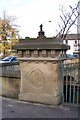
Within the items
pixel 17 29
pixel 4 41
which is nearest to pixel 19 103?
pixel 4 41

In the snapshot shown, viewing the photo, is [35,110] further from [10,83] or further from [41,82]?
[10,83]

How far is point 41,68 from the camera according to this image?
→ 21.3ft

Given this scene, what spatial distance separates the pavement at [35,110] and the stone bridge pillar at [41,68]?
0.28 meters

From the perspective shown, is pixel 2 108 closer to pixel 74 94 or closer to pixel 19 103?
pixel 19 103

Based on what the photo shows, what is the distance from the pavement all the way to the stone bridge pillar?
276 millimetres

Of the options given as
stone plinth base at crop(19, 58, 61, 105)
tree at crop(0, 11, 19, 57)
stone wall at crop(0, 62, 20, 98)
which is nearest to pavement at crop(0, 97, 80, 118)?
stone plinth base at crop(19, 58, 61, 105)

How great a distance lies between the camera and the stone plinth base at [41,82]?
6.31 metres

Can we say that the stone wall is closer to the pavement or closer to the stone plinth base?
the stone plinth base

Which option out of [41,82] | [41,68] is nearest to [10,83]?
[41,82]

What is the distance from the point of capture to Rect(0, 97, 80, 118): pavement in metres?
5.39

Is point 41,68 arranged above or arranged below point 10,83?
above

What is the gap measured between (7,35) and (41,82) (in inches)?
1305

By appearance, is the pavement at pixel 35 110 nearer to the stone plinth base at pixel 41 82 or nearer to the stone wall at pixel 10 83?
the stone plinth base at pixel 41 82

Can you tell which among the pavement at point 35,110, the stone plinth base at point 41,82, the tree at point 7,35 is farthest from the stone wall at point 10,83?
the tree at point 7,35
